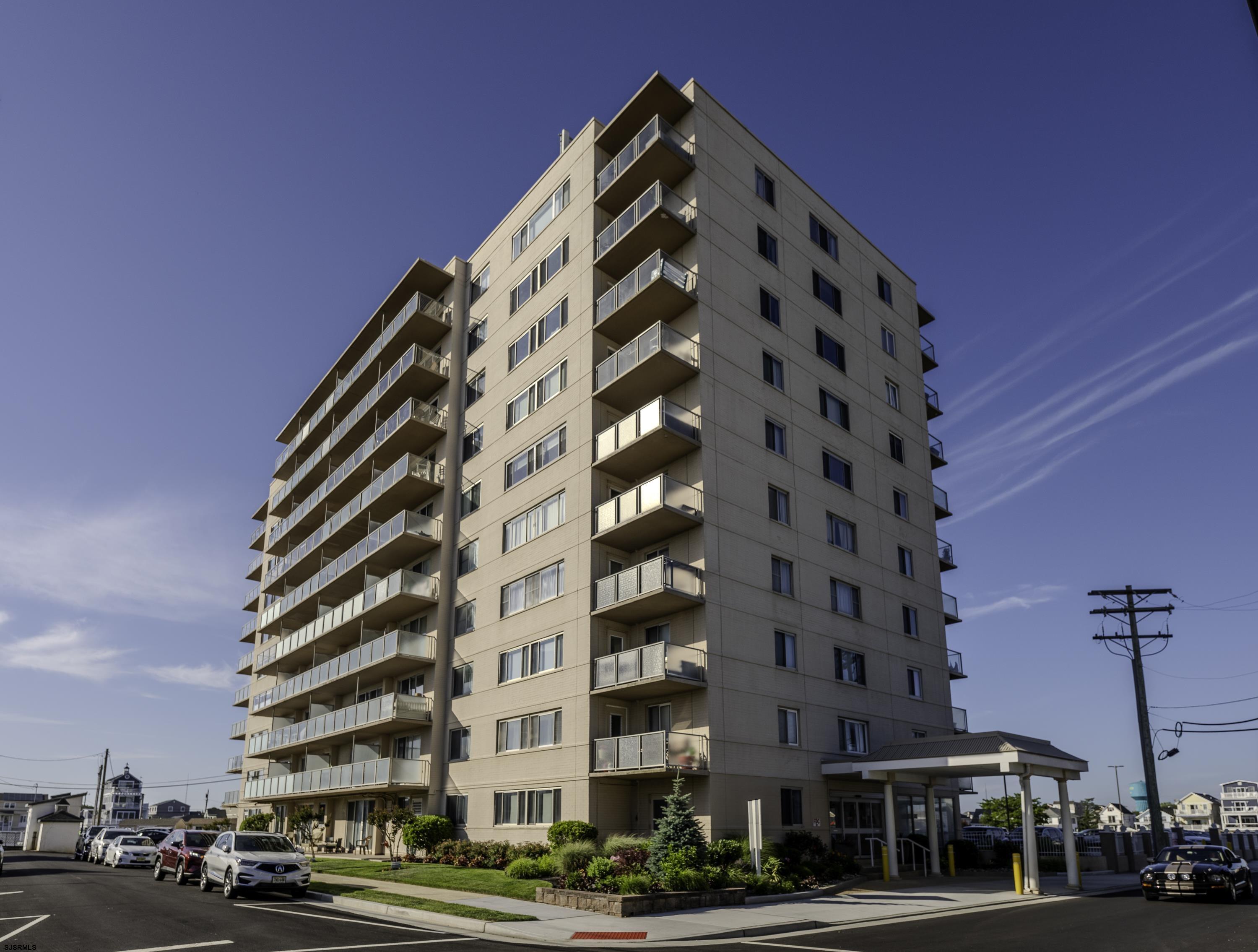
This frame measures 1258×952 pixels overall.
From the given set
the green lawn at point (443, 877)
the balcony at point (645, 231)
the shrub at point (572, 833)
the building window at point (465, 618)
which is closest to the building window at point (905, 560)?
the balcony at point (645, 231)

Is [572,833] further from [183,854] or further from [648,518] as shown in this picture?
[183,854]

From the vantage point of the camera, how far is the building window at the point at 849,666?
34625 mm

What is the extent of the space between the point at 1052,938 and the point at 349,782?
32694 mm

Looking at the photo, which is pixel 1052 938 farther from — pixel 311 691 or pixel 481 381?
pixel 311 691

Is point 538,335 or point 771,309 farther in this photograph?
point 538,335

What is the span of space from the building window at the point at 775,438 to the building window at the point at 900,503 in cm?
868

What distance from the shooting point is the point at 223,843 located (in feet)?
83.5

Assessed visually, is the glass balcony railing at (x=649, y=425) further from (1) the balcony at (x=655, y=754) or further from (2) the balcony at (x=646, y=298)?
(1) the balcony at (x=655, y=754)

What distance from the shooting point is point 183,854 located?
2850 centimetres

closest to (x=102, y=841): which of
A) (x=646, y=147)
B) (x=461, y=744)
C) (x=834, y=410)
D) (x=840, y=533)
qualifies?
(x=461, y=744)

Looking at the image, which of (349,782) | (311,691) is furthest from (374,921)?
(311,691)

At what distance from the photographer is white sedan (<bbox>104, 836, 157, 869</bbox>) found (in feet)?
133

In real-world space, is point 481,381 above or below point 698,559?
above

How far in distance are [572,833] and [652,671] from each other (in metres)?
5.64
